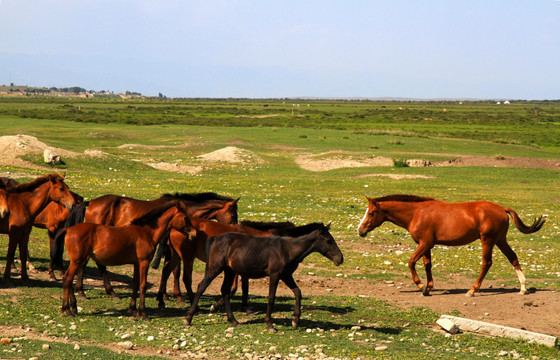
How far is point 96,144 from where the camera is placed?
5894 cm

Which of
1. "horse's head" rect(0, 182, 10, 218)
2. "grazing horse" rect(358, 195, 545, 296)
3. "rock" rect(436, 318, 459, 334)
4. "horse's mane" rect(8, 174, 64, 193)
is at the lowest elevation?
"rock" rect(436, 318, 459, 334)

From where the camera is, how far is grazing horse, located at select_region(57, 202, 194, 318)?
12211 mm

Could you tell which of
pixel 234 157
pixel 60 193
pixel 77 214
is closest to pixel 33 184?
pixel 60 193

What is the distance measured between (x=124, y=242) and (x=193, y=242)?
1.72 metres

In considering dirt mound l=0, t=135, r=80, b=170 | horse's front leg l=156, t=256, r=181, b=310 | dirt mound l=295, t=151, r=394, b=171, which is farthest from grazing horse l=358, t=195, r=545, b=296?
dirt mound l=295, t=151, r=394, b=171

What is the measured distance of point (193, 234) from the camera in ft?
41.1

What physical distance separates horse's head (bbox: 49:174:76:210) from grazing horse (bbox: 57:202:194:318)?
2.26 m

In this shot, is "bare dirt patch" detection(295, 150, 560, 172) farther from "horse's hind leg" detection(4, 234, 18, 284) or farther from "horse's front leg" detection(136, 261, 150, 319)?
"horse's front leg" detection(136, 261, 150, 319)

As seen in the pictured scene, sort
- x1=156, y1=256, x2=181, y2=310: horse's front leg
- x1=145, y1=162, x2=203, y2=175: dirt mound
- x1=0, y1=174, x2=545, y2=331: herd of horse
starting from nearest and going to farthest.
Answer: x1=0, y1=174, x2=545, y2=331: herd of horse, x1=156, y1=256, x2=181, y2=310: horse's front leg, x1=145, y1=162, x2=203, y2=175: dirt mound

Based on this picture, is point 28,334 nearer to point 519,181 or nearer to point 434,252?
point 434,252

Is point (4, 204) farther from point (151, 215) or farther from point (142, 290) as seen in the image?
point (142, 290)

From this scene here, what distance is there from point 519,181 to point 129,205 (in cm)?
2973

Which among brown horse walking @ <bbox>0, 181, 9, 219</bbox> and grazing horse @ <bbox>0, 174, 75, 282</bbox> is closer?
brown horse walking @ <bbox>0, 181, 9, 219</bbox>

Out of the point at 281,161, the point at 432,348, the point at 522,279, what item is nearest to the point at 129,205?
the point at 432,348
